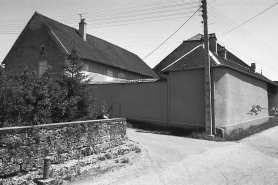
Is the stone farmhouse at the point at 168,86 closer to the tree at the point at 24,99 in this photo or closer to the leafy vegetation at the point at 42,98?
the leafy vegetation at the point at 42,98

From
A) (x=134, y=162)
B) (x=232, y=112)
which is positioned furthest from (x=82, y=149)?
(x=232, y=112)

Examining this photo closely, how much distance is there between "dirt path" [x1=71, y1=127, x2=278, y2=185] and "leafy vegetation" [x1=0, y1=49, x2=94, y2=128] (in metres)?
2.52

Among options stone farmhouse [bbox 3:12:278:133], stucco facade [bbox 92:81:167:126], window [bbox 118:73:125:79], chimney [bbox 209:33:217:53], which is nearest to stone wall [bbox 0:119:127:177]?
stone farmhouse [bbox 3:12:278:133]

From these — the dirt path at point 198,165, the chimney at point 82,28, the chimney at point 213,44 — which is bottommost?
the dirt path at point 198,165

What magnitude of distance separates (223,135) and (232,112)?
1.92 m

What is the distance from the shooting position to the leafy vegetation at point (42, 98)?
581cm

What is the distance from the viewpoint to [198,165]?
6508 mm

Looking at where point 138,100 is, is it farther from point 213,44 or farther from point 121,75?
point 121,75

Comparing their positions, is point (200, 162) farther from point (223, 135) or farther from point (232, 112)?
point (232, 112)

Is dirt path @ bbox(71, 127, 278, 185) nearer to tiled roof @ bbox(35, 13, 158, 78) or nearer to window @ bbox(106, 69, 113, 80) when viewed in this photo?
tiled roof @ bbox(35, 13, 158, 78)

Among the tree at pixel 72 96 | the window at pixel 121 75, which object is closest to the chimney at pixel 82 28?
the window at pixel 121 75

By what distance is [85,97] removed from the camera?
26.9 feet

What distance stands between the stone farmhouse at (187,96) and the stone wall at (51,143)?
20.6 ft

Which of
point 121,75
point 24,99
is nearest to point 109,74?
point 121,75
